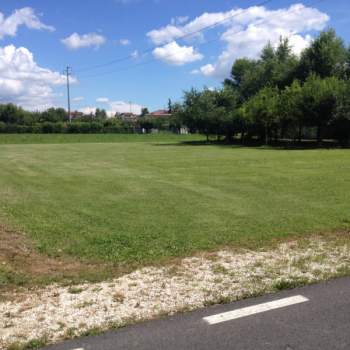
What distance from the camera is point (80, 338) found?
3604 mm

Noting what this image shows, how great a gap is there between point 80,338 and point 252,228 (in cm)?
445

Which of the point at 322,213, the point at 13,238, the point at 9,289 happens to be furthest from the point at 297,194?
the point at 9,289

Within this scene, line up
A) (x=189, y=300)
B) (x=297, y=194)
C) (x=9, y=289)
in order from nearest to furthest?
(x=189, y=300) < (x=9, y=289) < (x=297, y=194)

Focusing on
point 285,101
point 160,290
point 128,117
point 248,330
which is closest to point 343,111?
point 285,101

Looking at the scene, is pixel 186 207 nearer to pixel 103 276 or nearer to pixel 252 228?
pixel 252 228

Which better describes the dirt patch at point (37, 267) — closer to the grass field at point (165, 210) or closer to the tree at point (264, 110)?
the grass field at point (165, 210)

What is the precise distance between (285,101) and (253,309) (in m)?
36.8

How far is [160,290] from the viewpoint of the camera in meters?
4.66

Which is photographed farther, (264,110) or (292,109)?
(264,110)

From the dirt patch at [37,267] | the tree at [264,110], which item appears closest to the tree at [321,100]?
the tree at [264,110]

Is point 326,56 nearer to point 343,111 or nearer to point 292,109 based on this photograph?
point 292,109

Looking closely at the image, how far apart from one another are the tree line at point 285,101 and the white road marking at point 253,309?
32115mm

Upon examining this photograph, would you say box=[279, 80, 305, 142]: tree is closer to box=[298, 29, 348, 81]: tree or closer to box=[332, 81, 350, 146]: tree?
box=[332, 81, 350, 146]: tree

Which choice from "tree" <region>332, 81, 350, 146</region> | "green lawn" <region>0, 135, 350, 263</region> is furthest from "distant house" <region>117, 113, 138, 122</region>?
"green lawn" <region>0, 135, 350, 263</region>
